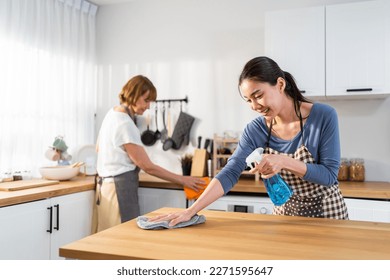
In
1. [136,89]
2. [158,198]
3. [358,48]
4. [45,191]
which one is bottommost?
[158,198]

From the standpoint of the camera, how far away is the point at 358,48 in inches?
112

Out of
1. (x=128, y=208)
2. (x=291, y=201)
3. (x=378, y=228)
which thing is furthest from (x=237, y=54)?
(x=378, y=228)

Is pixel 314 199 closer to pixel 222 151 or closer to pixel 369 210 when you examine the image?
pixel 369 210

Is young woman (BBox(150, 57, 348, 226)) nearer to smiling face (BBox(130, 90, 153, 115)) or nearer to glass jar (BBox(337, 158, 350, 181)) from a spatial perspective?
smiling face (BBox(130, 90, 153, 115))

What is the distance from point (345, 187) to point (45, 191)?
2.07 m

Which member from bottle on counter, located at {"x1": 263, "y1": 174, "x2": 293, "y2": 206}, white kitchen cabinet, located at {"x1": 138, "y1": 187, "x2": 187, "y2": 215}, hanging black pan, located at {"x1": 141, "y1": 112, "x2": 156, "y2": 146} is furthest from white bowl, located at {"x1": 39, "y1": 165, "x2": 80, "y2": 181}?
bottle on counter, located at {"x1": 263, "y1": 174, "x2": 293, "y2": 206}

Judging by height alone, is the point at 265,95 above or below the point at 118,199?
above

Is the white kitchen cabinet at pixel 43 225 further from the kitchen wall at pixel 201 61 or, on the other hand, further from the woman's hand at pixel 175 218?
the woman's hand at pixel 175 218

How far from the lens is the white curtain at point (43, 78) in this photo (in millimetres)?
2971

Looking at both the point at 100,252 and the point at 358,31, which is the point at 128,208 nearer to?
the point at 100,252

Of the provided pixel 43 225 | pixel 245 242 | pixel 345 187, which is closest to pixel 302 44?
pixel 345 187

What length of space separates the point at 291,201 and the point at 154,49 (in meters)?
2.48

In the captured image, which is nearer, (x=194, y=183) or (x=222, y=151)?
(x=194, y=183)

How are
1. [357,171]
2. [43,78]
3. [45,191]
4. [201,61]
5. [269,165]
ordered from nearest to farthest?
1. [269,165]
2. [45,191]
3. [357,171]
4. [43,78]
5. [201,61]
